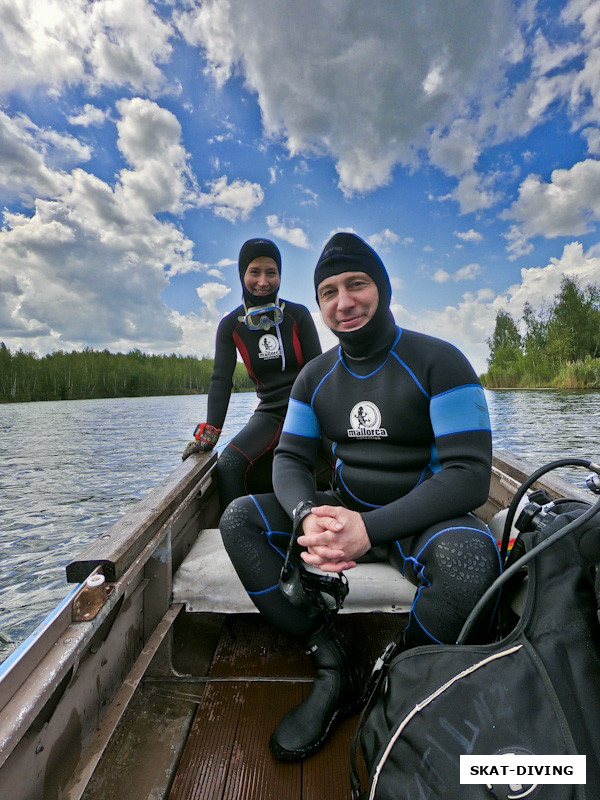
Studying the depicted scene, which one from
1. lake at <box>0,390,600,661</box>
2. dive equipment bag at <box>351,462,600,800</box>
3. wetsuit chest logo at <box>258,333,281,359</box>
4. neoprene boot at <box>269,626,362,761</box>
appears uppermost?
wetsuit chest logo at <box>258,333,281,359</box>

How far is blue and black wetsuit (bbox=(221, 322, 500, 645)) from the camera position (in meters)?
1.28

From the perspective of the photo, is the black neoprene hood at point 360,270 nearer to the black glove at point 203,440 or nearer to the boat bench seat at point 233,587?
the boat bench seat at point 233,587

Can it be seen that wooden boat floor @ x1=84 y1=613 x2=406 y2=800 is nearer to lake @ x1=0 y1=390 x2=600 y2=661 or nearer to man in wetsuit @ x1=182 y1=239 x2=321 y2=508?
man in wetsuit @ x1=182 y1=239 x2=321 y2=508

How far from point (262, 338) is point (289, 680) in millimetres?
2138

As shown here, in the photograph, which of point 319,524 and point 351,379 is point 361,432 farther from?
point 319,524

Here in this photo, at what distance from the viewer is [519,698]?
827 mm

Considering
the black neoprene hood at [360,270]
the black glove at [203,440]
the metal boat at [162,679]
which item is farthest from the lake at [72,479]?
the black glove at [203,440]

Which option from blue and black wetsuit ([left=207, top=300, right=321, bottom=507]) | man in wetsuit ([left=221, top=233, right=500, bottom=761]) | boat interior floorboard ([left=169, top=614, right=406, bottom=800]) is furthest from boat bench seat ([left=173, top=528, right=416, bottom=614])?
blue and black wetsuit ([left=207, top=300, right=321, bottom=507])

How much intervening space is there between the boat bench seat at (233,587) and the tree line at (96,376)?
41.2m

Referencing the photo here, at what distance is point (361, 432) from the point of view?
65.9 inches

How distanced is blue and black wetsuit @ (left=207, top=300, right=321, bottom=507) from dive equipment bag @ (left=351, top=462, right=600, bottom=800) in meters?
2.08

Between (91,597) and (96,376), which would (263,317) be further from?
(96,376)

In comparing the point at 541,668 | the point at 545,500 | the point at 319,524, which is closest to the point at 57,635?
the point at 319,524

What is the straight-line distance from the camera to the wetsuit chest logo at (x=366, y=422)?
Result: 64.2 inches
